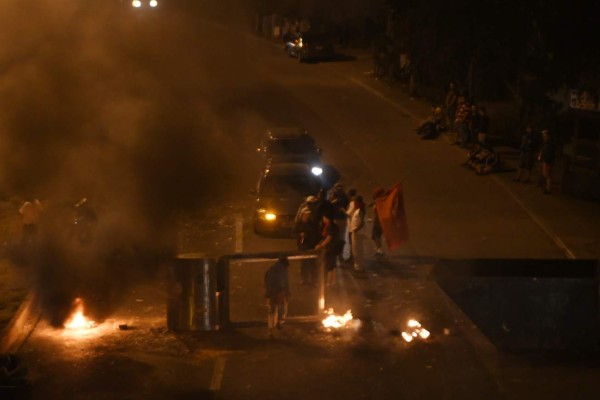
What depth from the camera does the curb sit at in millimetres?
11588

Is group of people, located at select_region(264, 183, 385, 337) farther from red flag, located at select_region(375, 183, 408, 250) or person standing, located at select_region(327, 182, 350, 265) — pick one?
red flag, located at select_region(375, 183, 408, 250)

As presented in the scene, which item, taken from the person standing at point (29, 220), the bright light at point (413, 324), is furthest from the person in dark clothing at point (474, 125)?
the bright light at point (413, 324)

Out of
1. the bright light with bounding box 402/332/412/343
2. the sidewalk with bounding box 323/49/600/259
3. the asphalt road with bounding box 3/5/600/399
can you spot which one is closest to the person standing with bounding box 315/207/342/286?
the asphalt road with bounding box 3/5/600/399

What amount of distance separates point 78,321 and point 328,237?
3.63m

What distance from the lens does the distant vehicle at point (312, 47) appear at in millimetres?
40688

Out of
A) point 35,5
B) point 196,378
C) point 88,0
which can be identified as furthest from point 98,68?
point 196,378

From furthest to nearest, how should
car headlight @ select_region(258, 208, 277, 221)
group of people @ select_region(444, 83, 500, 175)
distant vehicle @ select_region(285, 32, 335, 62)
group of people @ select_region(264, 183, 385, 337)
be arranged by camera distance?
1. distant vehicle @ select_region(285, 32, 335, 62)
2. group of people @ select_region(444, 83, 500, 175)
3. car headlight @ select_region(258, 208, 277, 221)
4. group of people @ select_region(264, 183, 385, 337)

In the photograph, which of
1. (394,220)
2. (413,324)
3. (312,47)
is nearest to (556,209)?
(394,220)

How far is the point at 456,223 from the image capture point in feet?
60.2

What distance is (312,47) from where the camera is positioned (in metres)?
41.3

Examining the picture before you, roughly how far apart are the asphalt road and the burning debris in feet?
0.48

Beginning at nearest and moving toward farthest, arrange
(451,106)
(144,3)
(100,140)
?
(144,3) → (100,140) → (451,106)

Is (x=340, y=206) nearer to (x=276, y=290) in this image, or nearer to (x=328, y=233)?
(x=328, y=233)

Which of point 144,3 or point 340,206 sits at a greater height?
point 144,3
